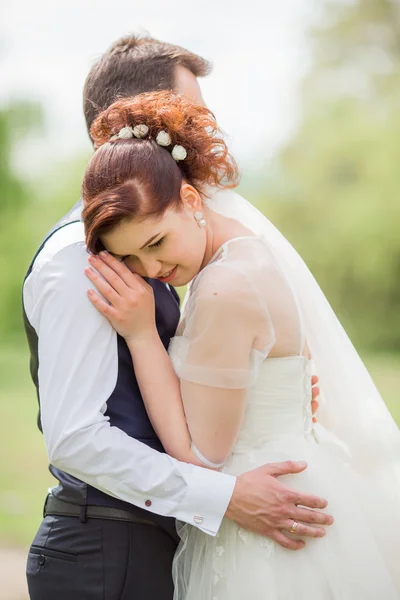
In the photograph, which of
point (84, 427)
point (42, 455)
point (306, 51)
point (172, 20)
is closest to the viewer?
point (84, 427)

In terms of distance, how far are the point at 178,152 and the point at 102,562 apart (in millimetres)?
1031

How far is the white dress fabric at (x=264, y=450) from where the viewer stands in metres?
1.93

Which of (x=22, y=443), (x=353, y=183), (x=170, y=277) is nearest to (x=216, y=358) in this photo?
(x=170, y=277)

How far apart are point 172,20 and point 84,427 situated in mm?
15398

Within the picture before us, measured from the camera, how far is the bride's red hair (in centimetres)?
190

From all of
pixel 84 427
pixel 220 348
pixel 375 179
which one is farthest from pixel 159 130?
pixel 375 179

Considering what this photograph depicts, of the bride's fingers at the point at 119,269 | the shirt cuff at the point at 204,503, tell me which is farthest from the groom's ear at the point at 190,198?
the shirt cuff at the point at 204,503

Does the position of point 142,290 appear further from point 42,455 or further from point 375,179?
point 375,179

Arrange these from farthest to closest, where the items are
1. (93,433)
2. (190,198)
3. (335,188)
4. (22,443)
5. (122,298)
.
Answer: (335,188) < (22,443) < (190,198) < (122,298) < (93,433)

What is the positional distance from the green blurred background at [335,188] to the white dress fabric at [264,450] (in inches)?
456

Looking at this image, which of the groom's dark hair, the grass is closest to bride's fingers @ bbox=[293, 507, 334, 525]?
the groom's dark hair

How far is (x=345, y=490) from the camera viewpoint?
2027mm

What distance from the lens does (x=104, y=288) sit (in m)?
1.95

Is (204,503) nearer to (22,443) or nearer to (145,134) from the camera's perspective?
(145,134)
